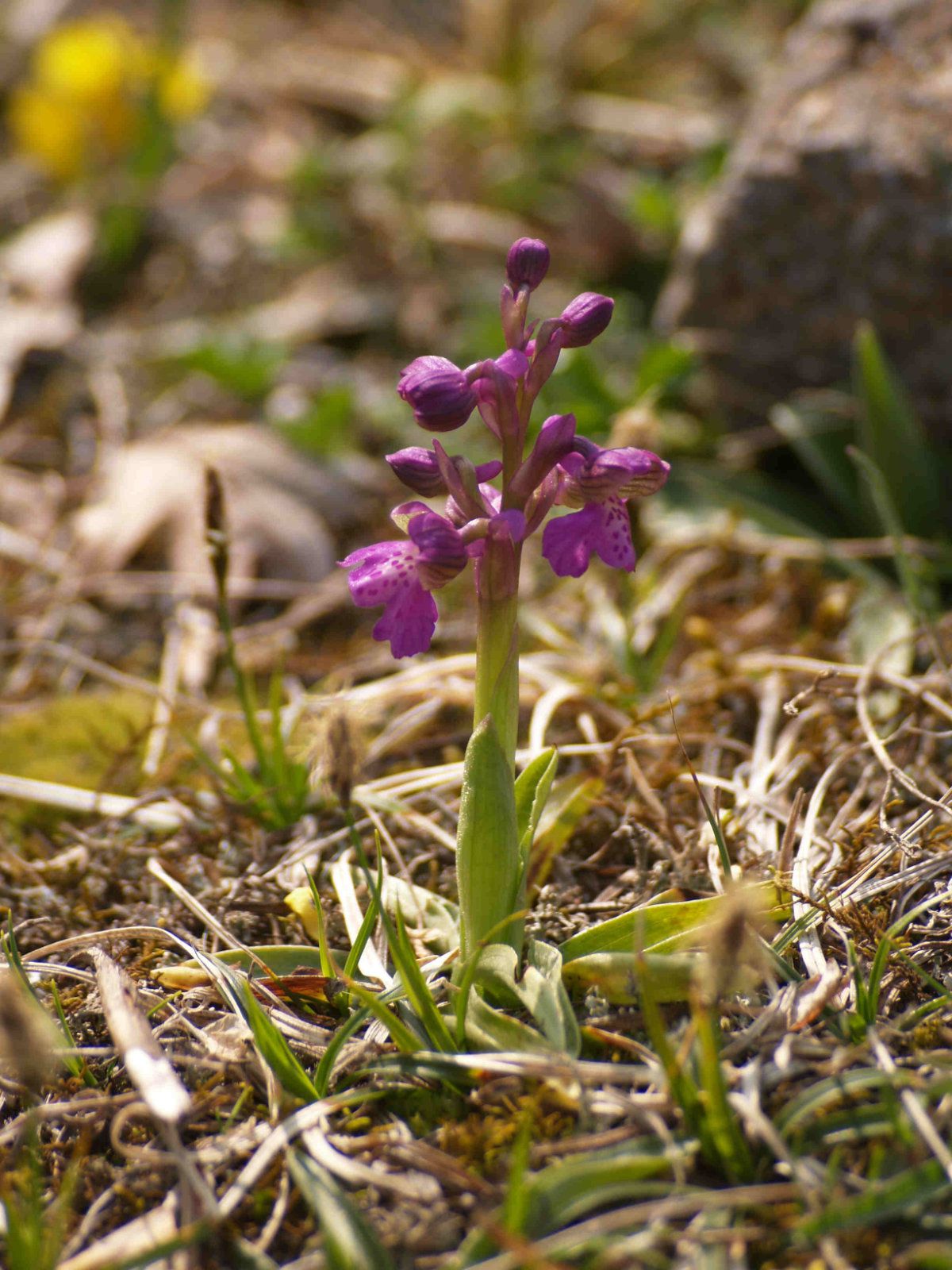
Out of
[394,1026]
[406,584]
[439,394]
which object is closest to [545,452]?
[439,394]

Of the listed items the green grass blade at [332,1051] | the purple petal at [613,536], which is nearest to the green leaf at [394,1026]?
the green grass blade at [332,1051]

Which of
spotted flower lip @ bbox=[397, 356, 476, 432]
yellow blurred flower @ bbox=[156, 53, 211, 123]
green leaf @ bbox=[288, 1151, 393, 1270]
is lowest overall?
green leaf @ bbox=[288, 1151, 393, 1270]

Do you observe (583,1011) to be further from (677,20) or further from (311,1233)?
(677,20)

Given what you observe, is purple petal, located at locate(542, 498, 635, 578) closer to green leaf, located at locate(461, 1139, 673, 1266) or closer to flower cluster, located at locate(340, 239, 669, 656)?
flower cluster, located at locate(340, 239, 669, 656)

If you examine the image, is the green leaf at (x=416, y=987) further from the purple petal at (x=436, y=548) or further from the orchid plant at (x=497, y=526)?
the purple petal at (x=436, y=548)

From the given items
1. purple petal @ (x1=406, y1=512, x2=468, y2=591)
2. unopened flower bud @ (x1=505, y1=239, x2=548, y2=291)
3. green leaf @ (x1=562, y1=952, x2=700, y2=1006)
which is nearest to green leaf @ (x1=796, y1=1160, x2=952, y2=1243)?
Answer: green leaf @ (x1=562, y1=952, x2=700, y2=1006)

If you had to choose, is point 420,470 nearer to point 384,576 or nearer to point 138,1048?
point 384,576
